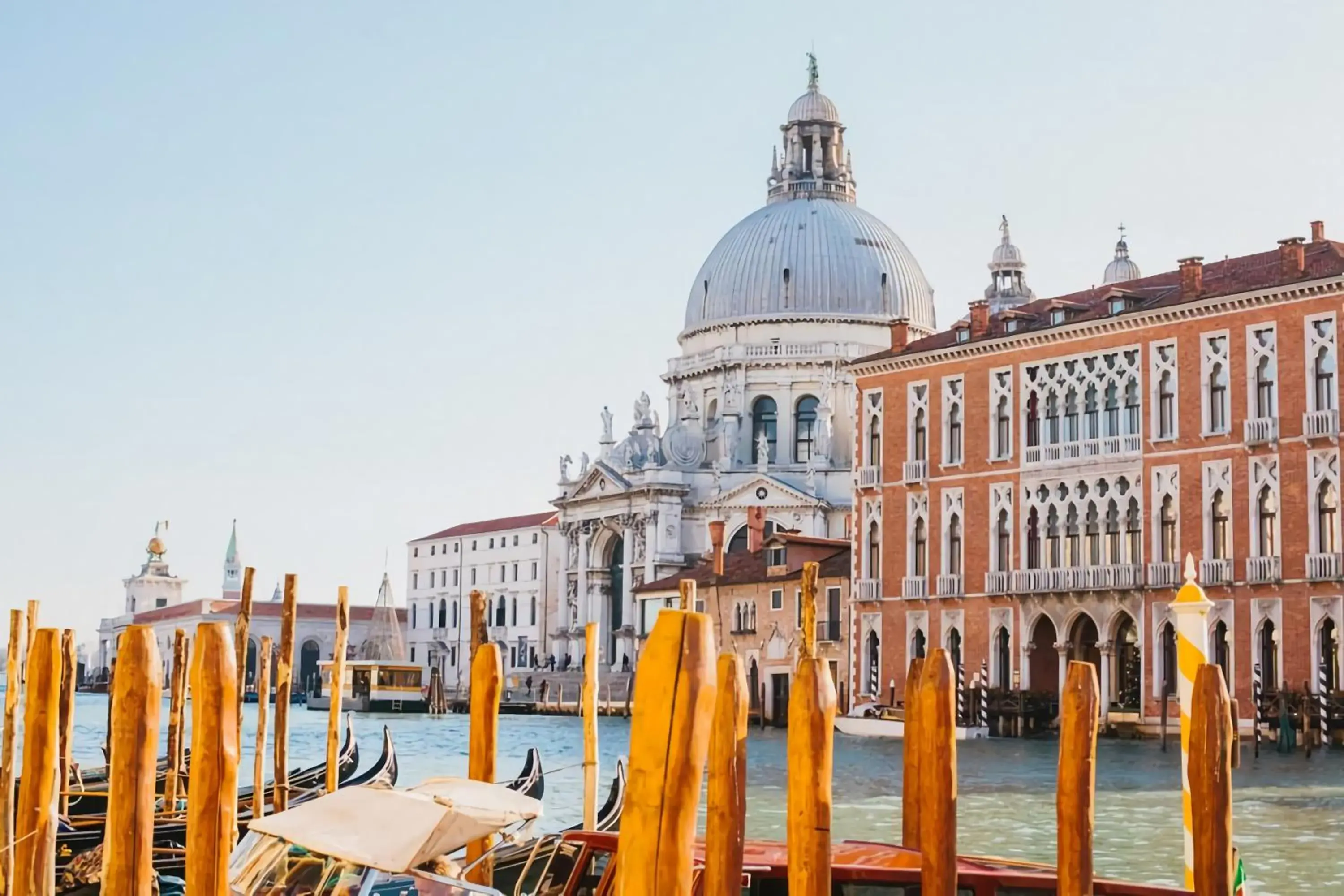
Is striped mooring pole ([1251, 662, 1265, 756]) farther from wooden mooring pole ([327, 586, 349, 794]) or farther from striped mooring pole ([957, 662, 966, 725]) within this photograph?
wooden mooring pole ([327, 586, 349, 794])

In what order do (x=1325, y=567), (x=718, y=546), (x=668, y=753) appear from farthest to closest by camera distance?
(x=718, y=546) < (x=1325, y=567) < (x=668, y=753)

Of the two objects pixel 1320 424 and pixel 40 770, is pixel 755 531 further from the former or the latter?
pixel 40 770

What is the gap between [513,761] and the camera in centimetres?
2645

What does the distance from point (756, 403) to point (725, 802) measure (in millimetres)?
49288

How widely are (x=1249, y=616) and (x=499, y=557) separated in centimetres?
4282

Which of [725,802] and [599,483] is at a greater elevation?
[599,483]

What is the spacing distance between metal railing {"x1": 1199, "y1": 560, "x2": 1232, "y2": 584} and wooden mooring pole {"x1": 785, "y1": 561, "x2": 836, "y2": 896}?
844 inches

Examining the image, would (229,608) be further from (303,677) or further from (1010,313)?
(1010,313)

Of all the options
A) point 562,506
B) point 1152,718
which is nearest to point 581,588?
point 562,506

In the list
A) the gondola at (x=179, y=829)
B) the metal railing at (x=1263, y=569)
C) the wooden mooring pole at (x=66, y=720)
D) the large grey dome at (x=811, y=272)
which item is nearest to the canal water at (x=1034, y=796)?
the gondola at (x=179, y=829)

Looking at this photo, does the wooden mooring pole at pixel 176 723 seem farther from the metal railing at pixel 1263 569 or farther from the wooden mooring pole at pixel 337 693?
the metal railing at pixel 1263 569

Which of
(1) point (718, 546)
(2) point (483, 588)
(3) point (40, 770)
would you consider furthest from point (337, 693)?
(2) point (483, 588)

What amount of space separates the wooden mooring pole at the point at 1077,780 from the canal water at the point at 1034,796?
388 cm

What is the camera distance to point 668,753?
5840 mm
